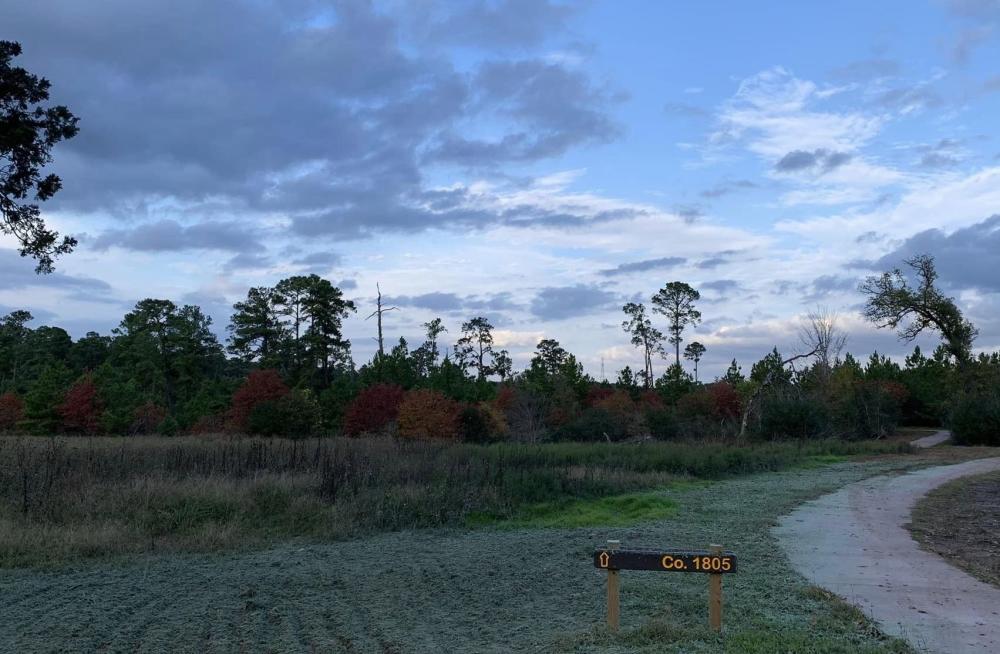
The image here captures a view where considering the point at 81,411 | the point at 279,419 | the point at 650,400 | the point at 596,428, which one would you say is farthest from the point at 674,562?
the point at 650,400

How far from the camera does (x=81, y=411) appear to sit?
4619 cm

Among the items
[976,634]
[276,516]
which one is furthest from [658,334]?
[976,634]

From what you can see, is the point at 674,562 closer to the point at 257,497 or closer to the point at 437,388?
the point at 257,497

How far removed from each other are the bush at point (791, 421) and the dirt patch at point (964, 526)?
61.2 ft

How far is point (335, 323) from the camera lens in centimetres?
6247

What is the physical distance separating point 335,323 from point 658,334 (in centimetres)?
3255

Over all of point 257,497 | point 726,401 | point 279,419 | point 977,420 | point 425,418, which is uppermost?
point 726,401

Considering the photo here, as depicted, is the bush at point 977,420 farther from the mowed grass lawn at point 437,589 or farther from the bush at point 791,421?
the mowed grass lawn at point 437,589

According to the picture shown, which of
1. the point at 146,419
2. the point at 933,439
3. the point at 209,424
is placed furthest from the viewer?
the point at 933,439

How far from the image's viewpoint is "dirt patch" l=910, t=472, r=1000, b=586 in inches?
423

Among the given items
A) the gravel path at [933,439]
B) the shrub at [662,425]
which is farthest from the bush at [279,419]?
the gravel path at [933,439]

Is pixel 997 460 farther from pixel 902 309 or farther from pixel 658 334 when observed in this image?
pixel 658 334

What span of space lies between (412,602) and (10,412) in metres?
49.0

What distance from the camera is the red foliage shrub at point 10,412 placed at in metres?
47.9
